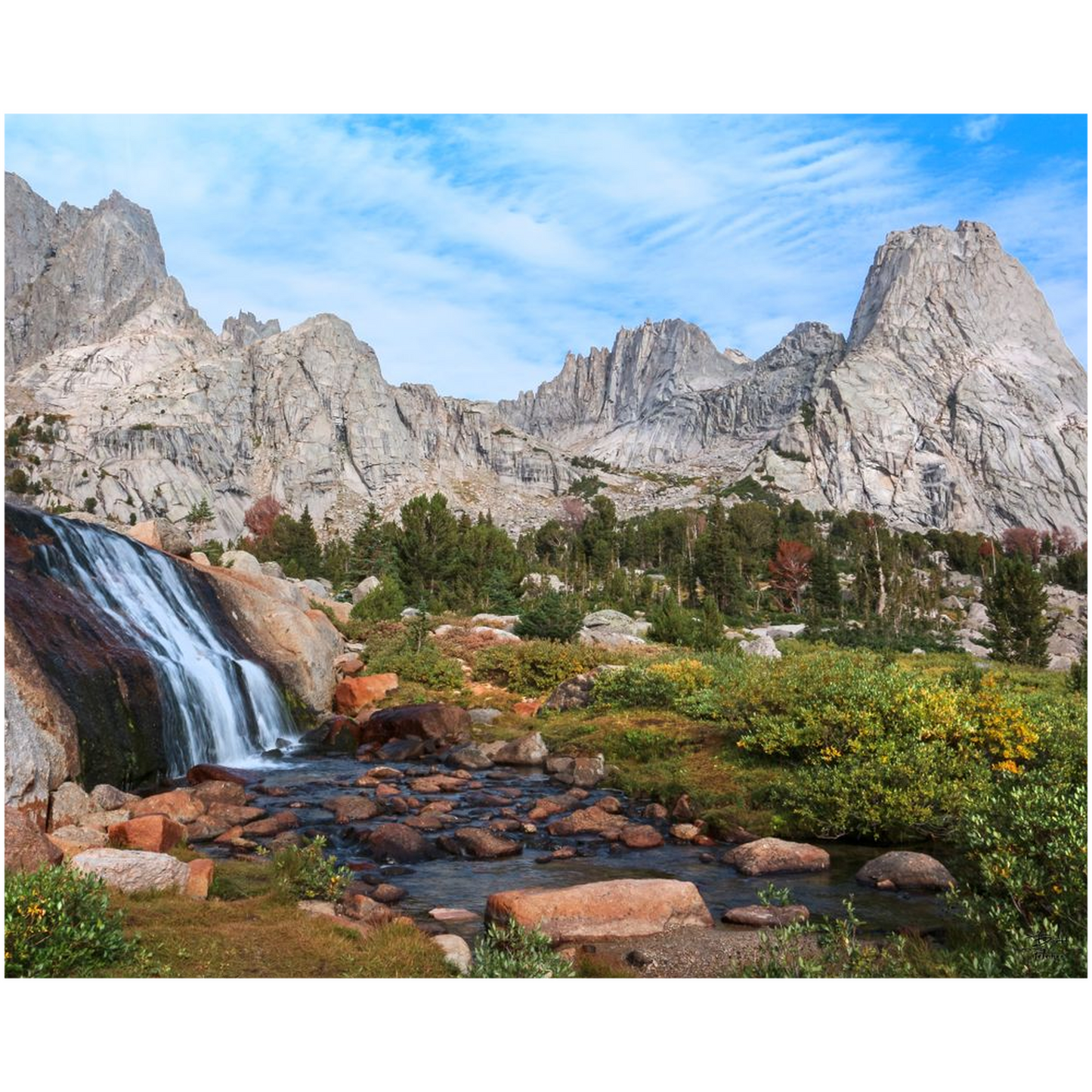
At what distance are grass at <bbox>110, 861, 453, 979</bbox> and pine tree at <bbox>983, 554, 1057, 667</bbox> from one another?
1229 inches

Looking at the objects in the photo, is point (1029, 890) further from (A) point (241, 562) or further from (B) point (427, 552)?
(B) point (427, 552)

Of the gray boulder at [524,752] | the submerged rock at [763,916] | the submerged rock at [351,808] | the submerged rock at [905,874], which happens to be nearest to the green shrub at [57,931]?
the submerged rock at [763,916]

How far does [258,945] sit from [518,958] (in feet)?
6.80

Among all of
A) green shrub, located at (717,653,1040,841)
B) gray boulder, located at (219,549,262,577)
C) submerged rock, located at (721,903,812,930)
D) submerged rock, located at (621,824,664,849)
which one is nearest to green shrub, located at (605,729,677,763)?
green shrub, located at (717,653,1040,841)

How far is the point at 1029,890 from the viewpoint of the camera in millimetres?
5855

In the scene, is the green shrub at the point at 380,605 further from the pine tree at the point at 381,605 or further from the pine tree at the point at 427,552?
the pine tree at the point at 427,552

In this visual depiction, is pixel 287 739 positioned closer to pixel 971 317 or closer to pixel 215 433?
pixel 215 433

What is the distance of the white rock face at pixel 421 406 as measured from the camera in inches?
5108

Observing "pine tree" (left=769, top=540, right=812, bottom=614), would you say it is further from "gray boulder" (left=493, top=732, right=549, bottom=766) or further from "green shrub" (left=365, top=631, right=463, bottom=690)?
"gray boulder" (left=493, top=732, right=549, bottom=766)

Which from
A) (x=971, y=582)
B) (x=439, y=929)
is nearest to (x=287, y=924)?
(x=439, y=929)

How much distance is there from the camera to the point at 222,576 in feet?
71.1

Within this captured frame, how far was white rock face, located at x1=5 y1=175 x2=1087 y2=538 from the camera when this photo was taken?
426ft

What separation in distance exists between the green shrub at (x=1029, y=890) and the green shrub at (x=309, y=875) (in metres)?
5.74

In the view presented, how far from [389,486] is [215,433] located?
105 feet
